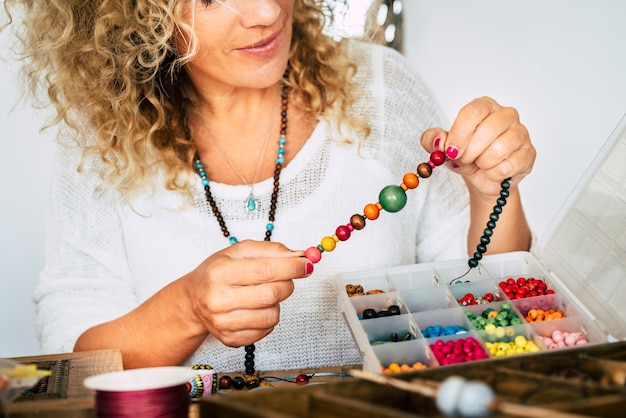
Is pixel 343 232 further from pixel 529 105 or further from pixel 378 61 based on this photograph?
pixel 529 105

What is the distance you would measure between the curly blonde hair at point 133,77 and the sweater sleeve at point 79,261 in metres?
0.08

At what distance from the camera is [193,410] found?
126cm

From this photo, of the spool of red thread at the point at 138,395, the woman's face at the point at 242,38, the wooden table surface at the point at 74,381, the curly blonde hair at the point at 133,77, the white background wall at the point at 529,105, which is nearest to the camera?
the spool of red thread at the point at 138,395

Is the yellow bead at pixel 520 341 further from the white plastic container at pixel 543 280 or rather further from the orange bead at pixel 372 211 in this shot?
the orange bead at pixel 372 211

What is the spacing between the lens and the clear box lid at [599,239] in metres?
1.34

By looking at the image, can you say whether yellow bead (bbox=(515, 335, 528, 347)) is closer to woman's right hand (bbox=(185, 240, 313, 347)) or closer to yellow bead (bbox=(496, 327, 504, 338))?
yellow bead (bbox=(496, 327, 504, 338))

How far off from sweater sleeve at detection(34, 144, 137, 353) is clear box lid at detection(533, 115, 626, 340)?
1112mm

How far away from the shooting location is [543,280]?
148cm

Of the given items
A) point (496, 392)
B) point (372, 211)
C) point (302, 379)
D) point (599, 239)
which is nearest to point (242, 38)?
point (372, 211)

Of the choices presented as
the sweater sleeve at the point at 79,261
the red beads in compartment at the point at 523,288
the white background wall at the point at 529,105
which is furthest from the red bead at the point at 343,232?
the white background wall at the point at 529,105

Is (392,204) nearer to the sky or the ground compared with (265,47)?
nearer to the ground

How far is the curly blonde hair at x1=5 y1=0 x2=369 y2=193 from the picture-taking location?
1.73 m

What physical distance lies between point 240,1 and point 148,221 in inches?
26.6

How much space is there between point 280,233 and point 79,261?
0.54 m
